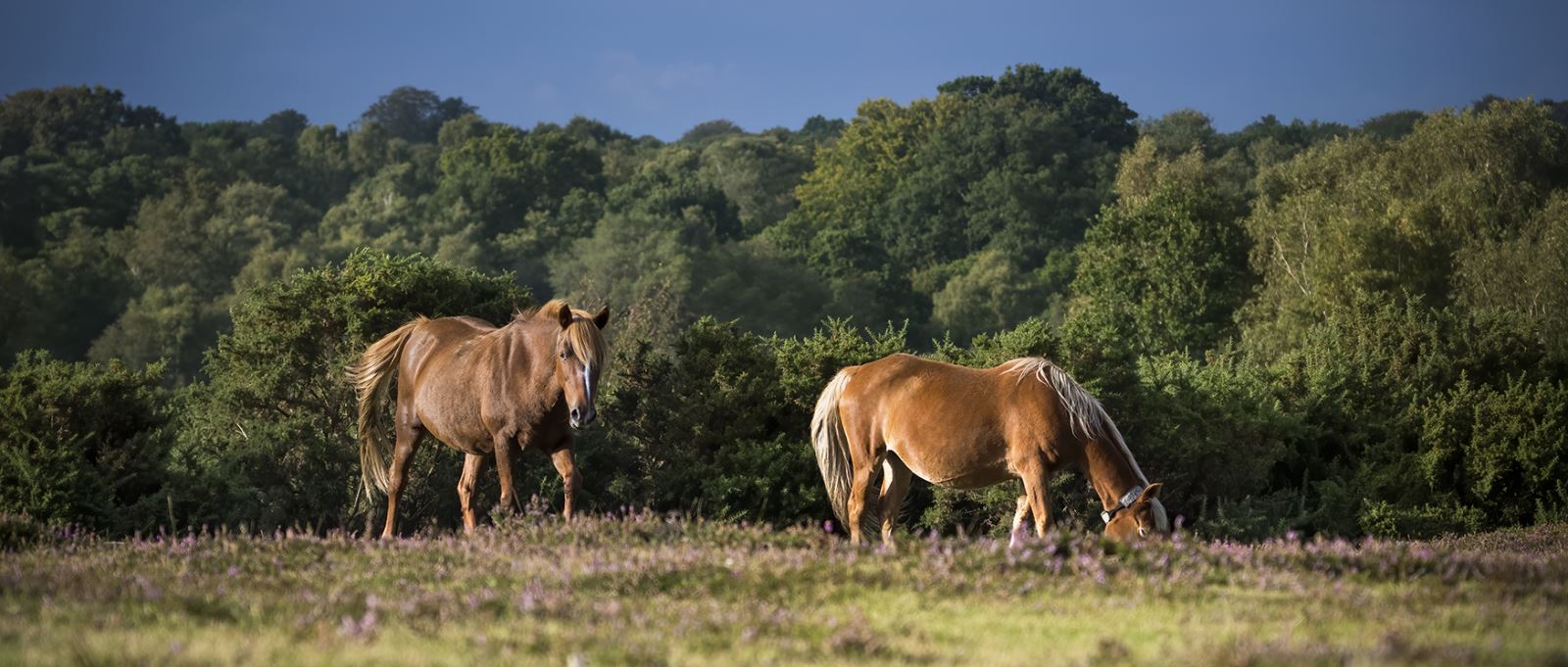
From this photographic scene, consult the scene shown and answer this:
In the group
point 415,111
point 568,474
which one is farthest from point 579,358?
point 415,111

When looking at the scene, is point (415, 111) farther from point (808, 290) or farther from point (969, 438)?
point (969, 438)

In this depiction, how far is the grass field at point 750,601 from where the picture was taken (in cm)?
646

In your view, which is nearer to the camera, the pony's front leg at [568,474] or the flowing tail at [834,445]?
the pony's front leg at [568,474]

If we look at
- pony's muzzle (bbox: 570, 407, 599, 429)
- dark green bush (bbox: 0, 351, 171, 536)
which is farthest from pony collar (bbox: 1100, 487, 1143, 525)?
dark green bush (bbox: 0, 351, 171, 536)

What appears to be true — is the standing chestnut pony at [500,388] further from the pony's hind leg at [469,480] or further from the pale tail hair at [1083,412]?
the pale tail hair at [1083,412]

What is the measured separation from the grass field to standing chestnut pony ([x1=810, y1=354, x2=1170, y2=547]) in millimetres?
1826

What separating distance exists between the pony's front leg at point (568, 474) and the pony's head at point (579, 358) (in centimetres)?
Answer: 45

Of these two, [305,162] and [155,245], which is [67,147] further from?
[155,245]

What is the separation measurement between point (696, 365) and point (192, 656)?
40.2 feet

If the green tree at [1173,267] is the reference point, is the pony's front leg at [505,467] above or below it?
below

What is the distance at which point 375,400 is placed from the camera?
48.6ft

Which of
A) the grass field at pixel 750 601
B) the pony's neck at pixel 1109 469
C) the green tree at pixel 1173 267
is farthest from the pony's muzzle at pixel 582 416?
the green tree at pixel 1173 267

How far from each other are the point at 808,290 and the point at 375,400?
2933 inches

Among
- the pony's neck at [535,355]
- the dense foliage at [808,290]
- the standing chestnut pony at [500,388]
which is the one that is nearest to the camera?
the standing chestnut pony at [500,388]
